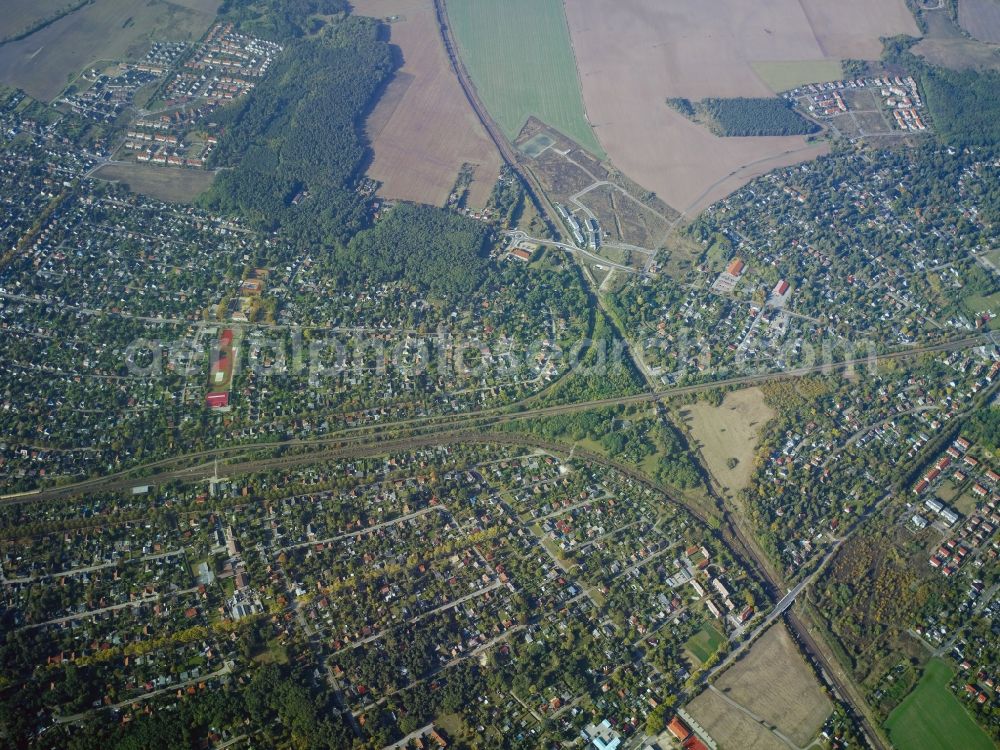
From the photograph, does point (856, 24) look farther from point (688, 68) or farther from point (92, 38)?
point (92, 38)

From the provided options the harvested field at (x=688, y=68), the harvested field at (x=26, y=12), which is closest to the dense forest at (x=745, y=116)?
the harvested field at (x=688, y=68)

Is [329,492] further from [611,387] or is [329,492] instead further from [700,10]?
[700,10]

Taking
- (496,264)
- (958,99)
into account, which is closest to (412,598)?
(496,264)

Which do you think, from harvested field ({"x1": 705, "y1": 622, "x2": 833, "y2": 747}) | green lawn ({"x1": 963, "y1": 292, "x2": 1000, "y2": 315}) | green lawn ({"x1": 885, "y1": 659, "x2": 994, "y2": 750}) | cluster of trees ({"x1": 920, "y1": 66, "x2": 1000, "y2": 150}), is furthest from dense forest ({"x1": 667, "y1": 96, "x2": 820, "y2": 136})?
green lawn ({"x1": 885, "y1": 659, "x2": 994, "y2": 750})

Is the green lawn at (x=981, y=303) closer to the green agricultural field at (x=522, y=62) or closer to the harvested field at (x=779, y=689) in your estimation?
the green agricultural field at (x=522, y=62)

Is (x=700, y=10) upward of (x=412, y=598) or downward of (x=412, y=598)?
upward
